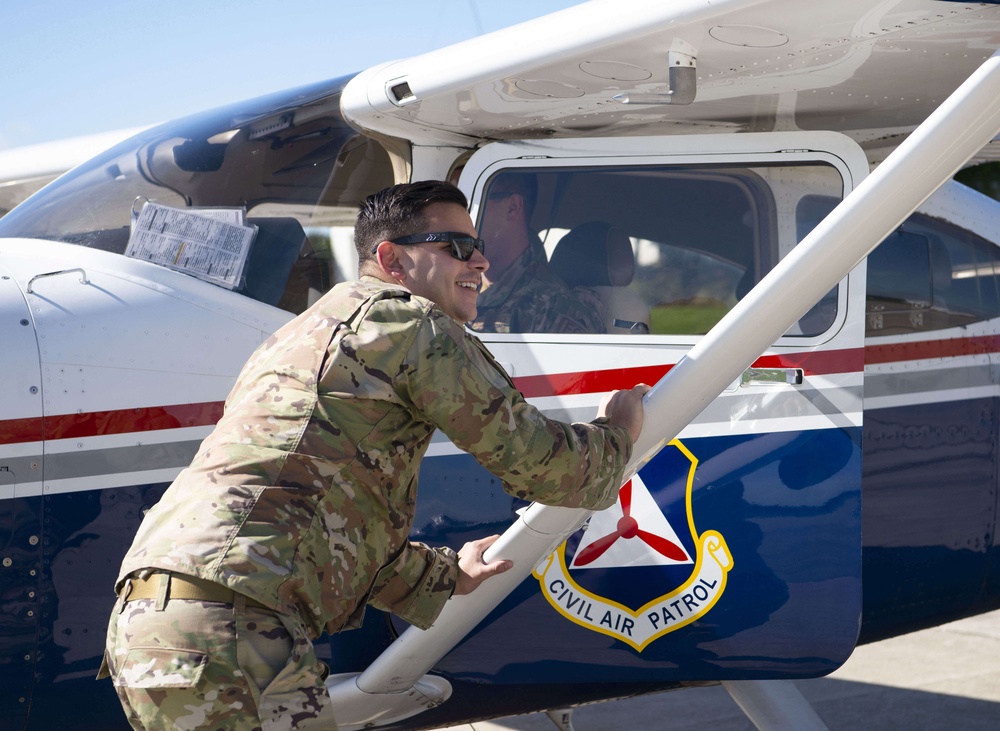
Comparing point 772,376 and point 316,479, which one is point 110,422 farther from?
point 772,376

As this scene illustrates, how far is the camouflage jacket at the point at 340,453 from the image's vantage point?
1.77 m

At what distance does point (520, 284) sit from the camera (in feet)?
9.97

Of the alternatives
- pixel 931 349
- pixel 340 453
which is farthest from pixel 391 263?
pixel 931 349

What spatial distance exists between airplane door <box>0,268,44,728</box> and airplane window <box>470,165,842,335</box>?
119cm

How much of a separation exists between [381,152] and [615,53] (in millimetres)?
974

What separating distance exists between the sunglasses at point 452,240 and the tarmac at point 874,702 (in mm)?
2959

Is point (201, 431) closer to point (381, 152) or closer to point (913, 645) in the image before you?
point (381, 152)

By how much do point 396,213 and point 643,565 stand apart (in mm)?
1267

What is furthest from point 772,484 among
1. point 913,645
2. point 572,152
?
point 913,645

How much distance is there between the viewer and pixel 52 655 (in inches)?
104

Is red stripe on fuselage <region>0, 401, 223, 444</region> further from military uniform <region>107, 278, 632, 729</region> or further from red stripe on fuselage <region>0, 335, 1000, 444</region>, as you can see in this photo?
military uniform <region>107, 278, 632, 729</region>

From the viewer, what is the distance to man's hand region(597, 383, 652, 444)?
84.7 inches

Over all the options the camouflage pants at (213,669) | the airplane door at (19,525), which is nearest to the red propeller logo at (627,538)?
the camouflage pants at (213,669)

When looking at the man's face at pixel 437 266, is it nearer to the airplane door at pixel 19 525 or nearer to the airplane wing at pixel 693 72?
the airplane wing at pixel 693 72
